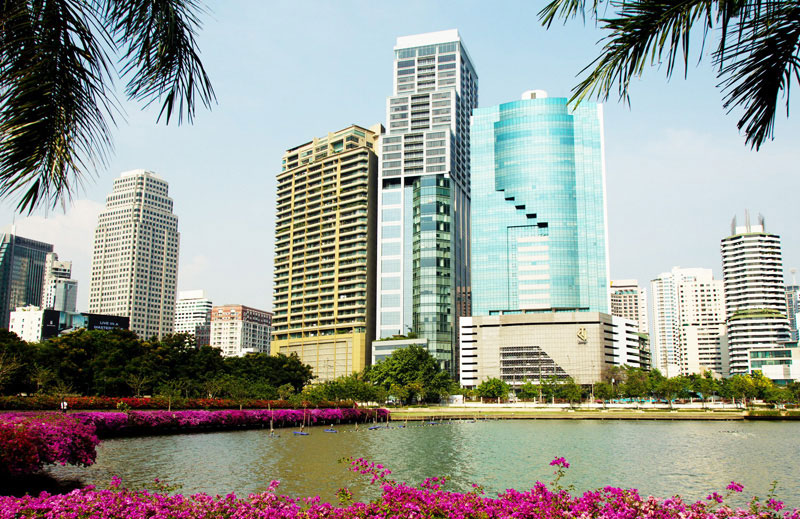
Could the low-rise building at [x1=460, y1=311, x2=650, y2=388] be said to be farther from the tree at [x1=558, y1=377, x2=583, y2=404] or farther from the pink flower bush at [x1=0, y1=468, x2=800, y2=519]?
the pink flower bush at [x1=0, y1=468, x2=800, y2=519]

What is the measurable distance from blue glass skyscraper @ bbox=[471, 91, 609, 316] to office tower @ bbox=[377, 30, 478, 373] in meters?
11.6

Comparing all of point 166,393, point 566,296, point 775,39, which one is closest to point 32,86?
point 775,39

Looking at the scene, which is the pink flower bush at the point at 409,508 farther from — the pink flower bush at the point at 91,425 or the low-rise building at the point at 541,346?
the low-rise building at the point at 541,346

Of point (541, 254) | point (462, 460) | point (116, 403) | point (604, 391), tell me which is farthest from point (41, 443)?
point (541, 254)

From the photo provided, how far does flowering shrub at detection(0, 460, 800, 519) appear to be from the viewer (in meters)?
11.9

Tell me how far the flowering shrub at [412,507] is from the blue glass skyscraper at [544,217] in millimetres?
166015

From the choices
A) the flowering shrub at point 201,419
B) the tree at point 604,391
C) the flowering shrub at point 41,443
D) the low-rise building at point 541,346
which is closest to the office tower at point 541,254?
the low-rise building at point 541,346

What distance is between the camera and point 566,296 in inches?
6890

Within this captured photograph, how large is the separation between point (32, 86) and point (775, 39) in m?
8.61

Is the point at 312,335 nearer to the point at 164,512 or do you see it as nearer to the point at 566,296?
the point at 566,296

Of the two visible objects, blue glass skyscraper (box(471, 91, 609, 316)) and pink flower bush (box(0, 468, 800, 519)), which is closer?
pink flower bush (box(0, 468, 800, 519))

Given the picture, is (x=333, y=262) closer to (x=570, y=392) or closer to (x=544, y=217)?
(x=544, y=217)

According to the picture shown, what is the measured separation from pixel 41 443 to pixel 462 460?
28.7 metres

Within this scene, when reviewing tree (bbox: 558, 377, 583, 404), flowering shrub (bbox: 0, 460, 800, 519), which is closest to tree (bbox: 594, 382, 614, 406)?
tree (bbox: 558, 377, 583, 404)
